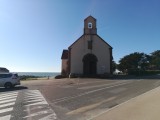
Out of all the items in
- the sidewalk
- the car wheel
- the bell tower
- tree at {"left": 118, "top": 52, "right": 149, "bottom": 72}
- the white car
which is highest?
the bell tower

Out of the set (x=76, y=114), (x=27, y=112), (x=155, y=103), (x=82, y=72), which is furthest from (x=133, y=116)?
(x=82, y=72)

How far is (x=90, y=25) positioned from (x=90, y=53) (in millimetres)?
5437

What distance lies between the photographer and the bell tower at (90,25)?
56.4m

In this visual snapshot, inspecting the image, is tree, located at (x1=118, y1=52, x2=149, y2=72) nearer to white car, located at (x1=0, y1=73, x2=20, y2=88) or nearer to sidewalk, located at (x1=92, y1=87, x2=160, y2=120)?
white car, located at (x1=0, y1=73, x2=20, y2=88)

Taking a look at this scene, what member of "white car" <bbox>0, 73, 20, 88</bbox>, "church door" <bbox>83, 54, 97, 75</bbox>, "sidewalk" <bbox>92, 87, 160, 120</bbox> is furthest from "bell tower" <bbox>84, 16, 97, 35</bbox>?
"sidewalk" <bbox>92, 87, 160, 120</bbox>

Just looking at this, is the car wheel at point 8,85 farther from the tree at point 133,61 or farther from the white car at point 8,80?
the tree at point 133,61

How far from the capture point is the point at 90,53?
56.8m

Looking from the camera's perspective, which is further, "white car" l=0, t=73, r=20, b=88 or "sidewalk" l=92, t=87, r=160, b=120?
"white car" l=0, t=73, r=20, b=88

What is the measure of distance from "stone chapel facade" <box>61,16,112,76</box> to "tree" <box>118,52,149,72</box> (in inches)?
1510

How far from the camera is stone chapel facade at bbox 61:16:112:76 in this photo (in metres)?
56.5

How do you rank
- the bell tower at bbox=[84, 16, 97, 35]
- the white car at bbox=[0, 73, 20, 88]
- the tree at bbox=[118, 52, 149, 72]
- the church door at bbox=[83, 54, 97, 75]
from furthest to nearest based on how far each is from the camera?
the tree at bbox=[118, 52, 149, 72], the church door at bbox=[83, 54, 97, 75], the bell tower at bbox=[84, 16, 97, 35], the white car at bbox=[0, 73, 20, 88]

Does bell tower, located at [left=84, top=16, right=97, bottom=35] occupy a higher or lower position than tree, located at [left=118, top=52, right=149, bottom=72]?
higher

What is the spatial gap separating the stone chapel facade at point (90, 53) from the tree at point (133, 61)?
1510 inches

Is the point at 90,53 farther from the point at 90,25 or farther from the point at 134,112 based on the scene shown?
the point at 134,112
